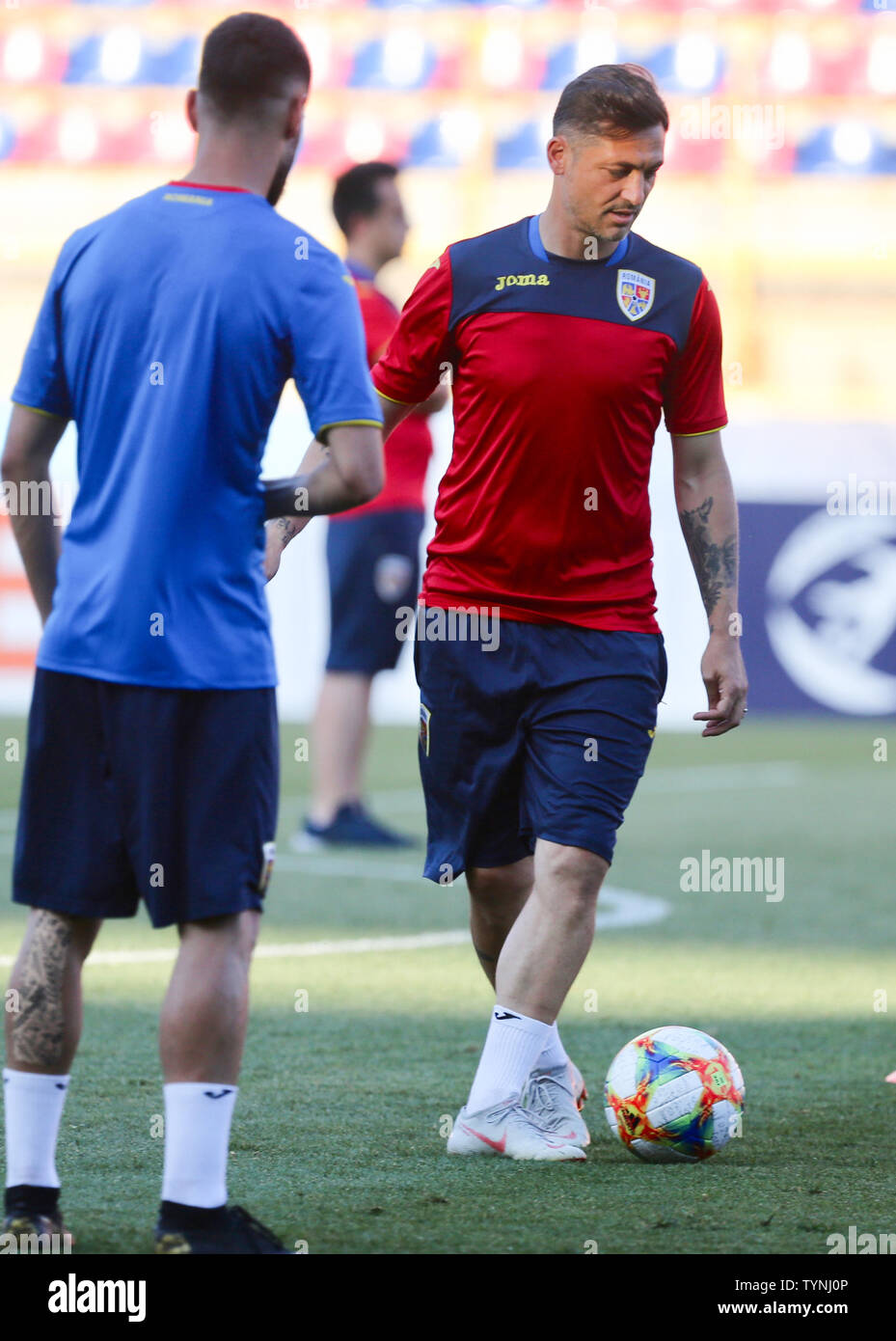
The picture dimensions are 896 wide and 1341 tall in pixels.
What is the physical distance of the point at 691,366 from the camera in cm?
404

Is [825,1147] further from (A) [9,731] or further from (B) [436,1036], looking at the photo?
(A) [9,731]

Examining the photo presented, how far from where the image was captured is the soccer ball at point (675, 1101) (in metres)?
3.80

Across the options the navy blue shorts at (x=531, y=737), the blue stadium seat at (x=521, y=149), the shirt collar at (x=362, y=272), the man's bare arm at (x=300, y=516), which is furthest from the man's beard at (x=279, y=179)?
the blue stadium seat at (x=521, y=149)

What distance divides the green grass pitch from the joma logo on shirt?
63.8 inches

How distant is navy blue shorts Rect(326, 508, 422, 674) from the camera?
8.41 meters

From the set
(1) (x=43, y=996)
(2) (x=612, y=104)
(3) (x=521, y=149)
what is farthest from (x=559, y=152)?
(3) (x=521, y=149)

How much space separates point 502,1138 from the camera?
3.82 m

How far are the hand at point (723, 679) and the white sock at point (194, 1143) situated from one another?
1.44 m

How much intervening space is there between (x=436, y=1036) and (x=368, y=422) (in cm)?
Answer: 239

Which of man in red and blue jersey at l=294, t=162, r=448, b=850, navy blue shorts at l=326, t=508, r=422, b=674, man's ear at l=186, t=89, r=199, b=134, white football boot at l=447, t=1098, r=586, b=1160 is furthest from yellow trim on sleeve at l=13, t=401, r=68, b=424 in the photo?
navy blue shorts at l=326, t=508, r=422, b=674
